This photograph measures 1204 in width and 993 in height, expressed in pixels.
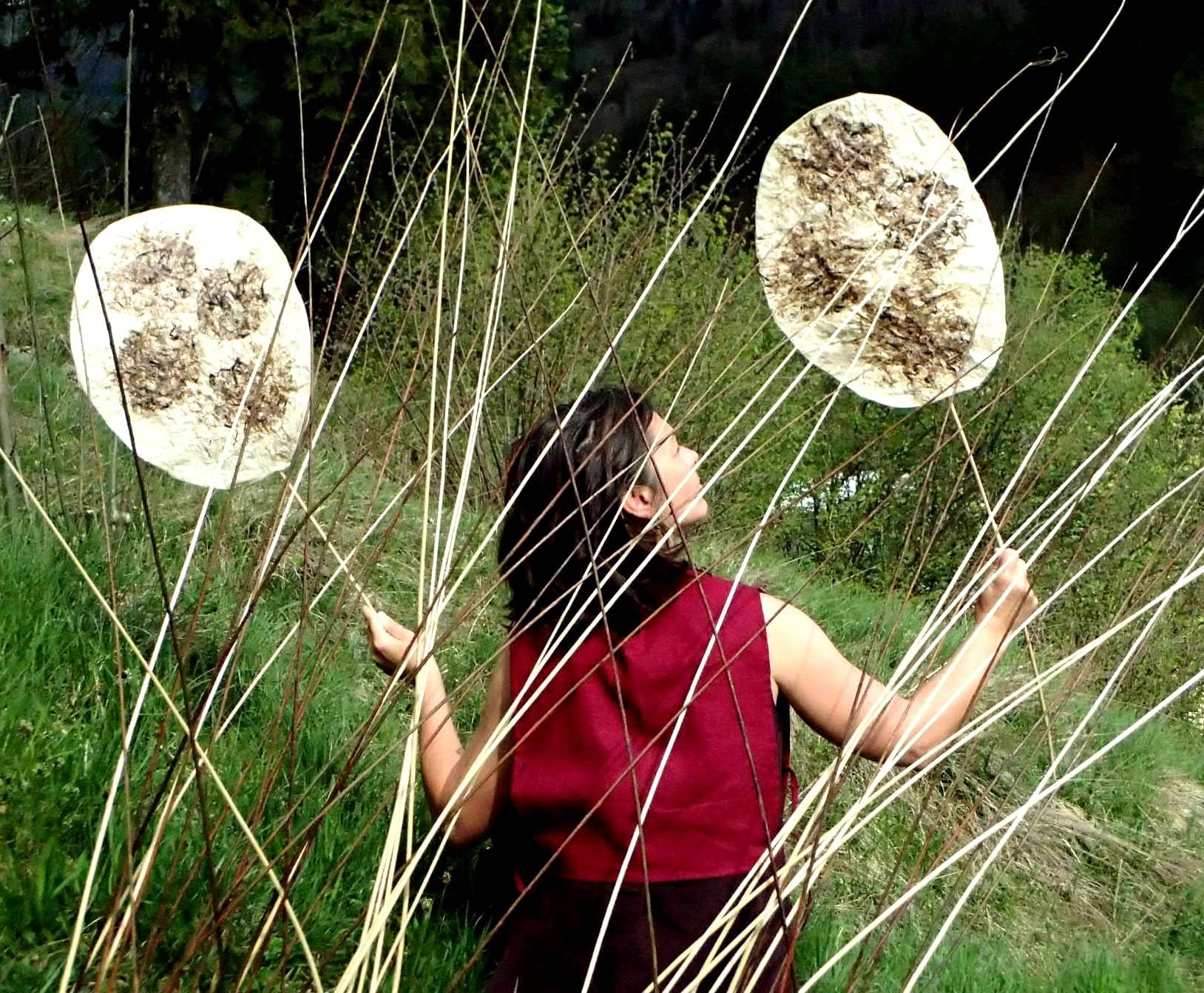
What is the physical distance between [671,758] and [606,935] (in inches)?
8.1

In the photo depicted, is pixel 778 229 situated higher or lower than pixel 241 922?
higher

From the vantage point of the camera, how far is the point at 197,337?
1.75 meters

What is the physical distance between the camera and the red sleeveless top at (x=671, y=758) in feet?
4.81

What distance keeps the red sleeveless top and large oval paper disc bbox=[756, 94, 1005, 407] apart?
0.36 metres

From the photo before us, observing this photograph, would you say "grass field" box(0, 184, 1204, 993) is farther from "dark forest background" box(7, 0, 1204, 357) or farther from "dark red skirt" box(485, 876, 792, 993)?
"dark forest background" box(7, 0, 1204, 357)

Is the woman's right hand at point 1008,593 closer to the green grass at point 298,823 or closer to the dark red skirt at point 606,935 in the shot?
the green grass at point 298,823

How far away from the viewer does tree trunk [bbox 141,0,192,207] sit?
9.81 m

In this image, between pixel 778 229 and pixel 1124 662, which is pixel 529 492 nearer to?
pixel 778 229

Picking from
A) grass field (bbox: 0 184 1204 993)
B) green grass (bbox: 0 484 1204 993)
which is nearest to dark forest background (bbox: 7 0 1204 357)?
grass field (bbox: 0 184 1204 993)

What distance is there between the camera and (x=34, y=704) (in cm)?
203

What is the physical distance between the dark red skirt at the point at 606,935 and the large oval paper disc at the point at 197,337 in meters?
0.62

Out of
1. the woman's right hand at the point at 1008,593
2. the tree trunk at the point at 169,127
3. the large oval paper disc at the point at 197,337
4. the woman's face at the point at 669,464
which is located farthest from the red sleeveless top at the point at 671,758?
the tree trunk at the point at 169,127

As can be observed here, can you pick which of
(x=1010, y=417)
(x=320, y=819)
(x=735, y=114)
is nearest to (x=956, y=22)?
(x=735, y=114)

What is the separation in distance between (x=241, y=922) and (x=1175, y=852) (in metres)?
3.41
